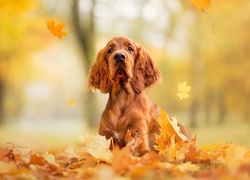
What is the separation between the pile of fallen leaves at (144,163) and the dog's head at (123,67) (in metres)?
0.64

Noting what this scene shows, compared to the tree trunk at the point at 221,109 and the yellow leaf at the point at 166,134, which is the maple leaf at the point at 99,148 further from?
the tree trunk at the point at 221,109

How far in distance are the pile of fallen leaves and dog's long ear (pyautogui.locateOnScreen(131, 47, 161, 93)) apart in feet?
2.02

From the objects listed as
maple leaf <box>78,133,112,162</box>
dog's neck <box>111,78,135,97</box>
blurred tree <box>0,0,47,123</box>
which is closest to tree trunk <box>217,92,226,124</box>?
blurred tree <box>0,0,47,123</box>

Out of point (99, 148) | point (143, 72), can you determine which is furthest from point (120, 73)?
point (99, 148)

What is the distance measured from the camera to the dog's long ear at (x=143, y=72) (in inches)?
183

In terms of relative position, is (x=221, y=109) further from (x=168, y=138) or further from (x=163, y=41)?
(x=168, y=138)

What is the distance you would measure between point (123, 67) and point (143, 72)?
1.38ft

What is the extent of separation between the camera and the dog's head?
4.43m

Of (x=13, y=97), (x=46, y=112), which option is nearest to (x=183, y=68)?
(x=13, y=97)

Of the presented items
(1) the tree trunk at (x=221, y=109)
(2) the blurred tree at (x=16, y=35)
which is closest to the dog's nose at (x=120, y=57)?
(2) the blurred tree at (x=16, y=35)

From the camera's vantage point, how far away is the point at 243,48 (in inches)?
824

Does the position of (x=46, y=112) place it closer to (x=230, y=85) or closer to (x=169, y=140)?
(x=230, y=85)

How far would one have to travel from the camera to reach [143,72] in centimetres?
479

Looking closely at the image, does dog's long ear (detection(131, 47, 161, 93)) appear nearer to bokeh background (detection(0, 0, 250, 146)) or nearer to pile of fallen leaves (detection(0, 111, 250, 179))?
pile of fallen leaves (detection(0, 111, 250, 179))
